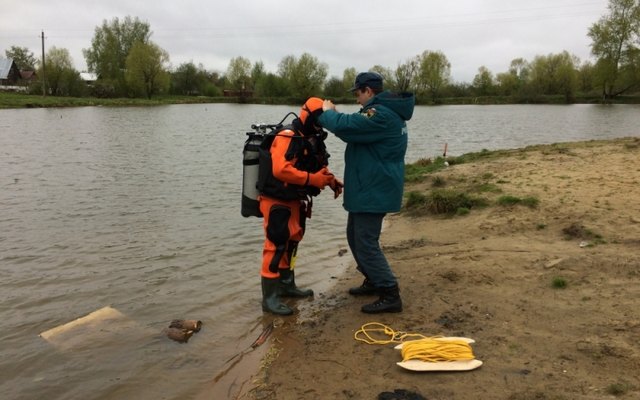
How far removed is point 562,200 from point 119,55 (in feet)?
338

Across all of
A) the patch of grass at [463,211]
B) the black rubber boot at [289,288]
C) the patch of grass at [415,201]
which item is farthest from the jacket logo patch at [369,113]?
the patch of grass at [415,201]

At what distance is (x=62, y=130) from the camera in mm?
29594

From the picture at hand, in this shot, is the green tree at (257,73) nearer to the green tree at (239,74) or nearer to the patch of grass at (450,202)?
the green tree at (239,74)

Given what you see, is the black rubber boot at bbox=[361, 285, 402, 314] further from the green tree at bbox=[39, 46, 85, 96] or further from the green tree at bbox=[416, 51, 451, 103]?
the green tree at bbox=[416, 51, 451, 103]

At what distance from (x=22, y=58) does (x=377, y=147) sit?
12920cm

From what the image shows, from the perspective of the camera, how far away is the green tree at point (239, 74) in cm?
10488

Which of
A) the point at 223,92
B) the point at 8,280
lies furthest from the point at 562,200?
the point at 223,92

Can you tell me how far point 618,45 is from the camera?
234 ft

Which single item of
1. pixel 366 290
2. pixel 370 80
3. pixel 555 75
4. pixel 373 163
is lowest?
pixel 366 290

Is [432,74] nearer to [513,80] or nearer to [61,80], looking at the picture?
[513,80]

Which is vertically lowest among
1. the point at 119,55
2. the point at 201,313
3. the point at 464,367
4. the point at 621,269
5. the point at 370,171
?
the point at 201,313

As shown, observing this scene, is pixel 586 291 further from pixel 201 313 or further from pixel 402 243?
pixel 201 313

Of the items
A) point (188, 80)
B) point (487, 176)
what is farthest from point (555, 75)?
point (487, 176)

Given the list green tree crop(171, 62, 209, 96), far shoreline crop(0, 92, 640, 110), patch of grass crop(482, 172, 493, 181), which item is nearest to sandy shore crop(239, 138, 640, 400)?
patch of grass crop(482, 172, 493, 181)
